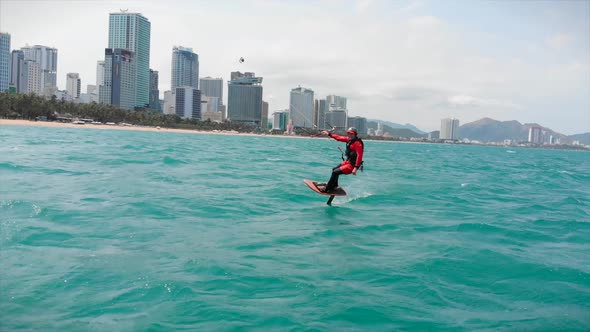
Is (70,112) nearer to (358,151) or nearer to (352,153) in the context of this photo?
(352,153)

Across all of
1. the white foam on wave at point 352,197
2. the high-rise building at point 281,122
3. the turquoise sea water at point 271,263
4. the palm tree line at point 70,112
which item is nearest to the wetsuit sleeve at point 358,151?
A: the turquoise sea water at point 271,263

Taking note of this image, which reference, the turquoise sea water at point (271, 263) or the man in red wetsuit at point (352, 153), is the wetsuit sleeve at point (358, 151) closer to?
the man in red wetsuit at point (352, 153)

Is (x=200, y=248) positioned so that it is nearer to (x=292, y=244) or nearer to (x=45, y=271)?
(x=292, y=244)

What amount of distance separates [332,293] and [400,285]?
1.44 metres

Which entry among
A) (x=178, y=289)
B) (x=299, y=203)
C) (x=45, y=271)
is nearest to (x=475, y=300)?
(x=178, y=289)

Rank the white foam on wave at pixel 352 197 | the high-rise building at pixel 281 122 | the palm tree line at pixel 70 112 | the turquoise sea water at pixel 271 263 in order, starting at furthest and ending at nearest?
the palm tree line at pixel 70 112, the high-rise building at pixel 281 122, the white foam on wave at pixel 352 197, the turquoise sea water at pixel 271 263

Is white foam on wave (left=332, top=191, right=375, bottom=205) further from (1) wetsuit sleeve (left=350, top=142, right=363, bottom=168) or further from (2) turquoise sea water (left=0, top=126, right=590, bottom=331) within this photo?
(1) wetsuit sleeve (left=350, top=142, right=363, bottom=168)

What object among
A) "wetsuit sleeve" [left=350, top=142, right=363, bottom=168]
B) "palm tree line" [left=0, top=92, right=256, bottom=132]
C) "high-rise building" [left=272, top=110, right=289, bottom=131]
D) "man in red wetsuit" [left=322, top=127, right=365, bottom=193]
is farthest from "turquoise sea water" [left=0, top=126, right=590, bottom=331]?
"palm tree line" [left=0, top=92, right=256, bottom=132]

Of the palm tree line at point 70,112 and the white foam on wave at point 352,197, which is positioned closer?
the white foam on wave at point 352,197

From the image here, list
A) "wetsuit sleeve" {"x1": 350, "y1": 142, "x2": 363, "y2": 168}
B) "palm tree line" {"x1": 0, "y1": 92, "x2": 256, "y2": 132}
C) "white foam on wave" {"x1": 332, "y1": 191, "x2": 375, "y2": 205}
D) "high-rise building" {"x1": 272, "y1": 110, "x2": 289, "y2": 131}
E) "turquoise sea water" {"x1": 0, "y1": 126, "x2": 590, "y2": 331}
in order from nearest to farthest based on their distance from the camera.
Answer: "turquoise sea water" {"x1": 0, "y1": 126, "x2": 590, "y2": 331} < "wetsuit sleeve" {"x1": 350, "y1": 142, "x2": 363, "y2": 168} < "white foam on wave" {"x1": 332, "y1": 191, "x2": 375, "y2": 205} < "high-rise building" {"x1": 272, "y1": 110, "x2": 289, "y2": 131} < "palm tree line" {"x1": 0, "y1": 92, "x2": 256, "y2": 132}

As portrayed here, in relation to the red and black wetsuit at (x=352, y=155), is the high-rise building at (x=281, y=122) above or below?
above

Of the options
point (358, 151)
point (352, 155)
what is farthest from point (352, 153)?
point (358, 151)

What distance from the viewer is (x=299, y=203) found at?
17719 mm

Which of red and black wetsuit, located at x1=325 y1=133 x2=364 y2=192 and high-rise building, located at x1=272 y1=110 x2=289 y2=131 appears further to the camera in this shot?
high-rise building, located at x1=272 y1=110 x2=289 y2=131
